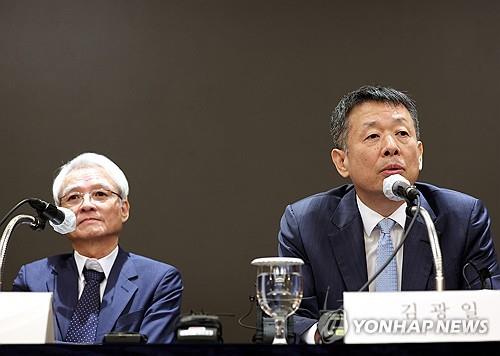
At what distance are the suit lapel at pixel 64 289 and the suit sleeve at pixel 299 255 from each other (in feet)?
2.32

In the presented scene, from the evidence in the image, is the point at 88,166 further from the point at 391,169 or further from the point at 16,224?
the point at 391,169

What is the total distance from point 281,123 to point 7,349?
2393 mm

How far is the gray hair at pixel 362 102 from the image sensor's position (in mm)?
2930

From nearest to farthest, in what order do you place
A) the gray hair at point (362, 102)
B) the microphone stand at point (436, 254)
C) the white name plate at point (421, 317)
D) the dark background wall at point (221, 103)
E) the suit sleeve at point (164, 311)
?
1. the white name plate at point (421, 317)
2. the microphone stand at point (436, 254)
3. the suit sleeve at point (164, 311)
4. the gray hair at point (362, 102)
5. the dark background wall at point (221, 103)

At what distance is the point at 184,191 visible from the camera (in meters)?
3.85

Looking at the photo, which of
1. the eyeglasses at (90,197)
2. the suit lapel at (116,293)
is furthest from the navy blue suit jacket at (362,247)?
the eyeglasses at (90,197)

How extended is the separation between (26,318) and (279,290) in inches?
21.9

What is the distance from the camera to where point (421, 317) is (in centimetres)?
172

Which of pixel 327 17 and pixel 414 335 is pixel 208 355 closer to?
pixel 414 335

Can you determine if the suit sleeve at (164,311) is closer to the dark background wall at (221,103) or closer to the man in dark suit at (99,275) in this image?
the man in dark suit at (99,275)

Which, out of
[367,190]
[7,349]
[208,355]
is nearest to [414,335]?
[208,355]

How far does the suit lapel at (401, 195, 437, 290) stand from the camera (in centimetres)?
269

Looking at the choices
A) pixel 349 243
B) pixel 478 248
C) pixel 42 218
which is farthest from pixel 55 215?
pixel 478 248

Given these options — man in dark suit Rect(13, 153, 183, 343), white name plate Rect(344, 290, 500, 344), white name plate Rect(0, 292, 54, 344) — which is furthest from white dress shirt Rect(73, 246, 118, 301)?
white name plate Rect(344, 290, 500, 344)
